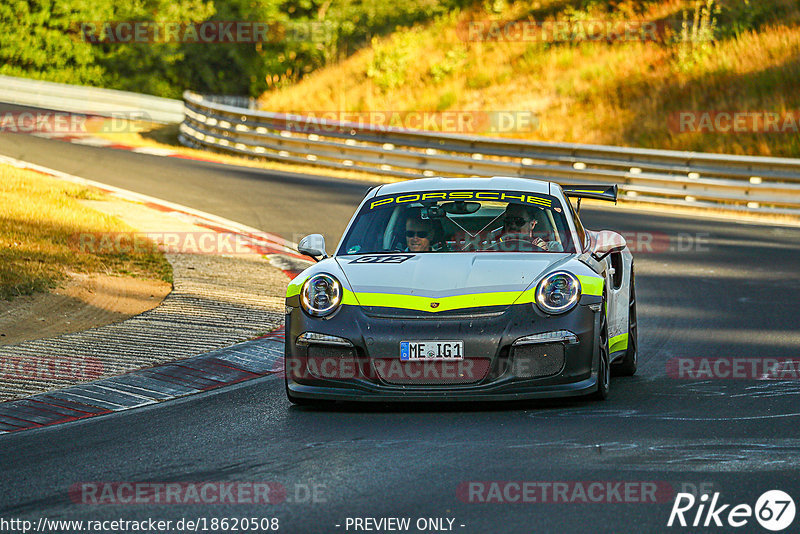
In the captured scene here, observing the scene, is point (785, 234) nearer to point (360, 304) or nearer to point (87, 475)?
point (360, 304)

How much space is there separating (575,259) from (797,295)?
576 cm

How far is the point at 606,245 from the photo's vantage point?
8164mm

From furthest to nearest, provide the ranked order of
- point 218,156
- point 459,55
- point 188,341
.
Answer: point 459,55 → point 218,156 → point 188,341

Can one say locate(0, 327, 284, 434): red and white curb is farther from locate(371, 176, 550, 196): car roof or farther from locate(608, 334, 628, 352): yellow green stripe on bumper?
locate(608, 334, 628, 352): yellow green stripe on bumper

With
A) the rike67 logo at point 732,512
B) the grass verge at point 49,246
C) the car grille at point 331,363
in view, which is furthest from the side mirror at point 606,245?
the grass verge at point 49,246

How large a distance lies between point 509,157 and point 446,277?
693 inches

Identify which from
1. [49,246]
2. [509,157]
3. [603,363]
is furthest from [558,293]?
[509,157]

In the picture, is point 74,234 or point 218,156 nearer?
point 74,234

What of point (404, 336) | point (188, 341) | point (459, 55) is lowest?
point (188, 341)

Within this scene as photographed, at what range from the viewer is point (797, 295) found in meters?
12.8

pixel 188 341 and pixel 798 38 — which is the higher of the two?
pixel 798 38

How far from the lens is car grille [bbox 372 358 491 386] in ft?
23.2

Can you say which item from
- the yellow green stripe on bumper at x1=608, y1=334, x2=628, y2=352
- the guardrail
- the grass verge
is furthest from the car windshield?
the guardrail

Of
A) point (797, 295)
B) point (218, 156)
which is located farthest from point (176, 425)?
point (218, 156)
